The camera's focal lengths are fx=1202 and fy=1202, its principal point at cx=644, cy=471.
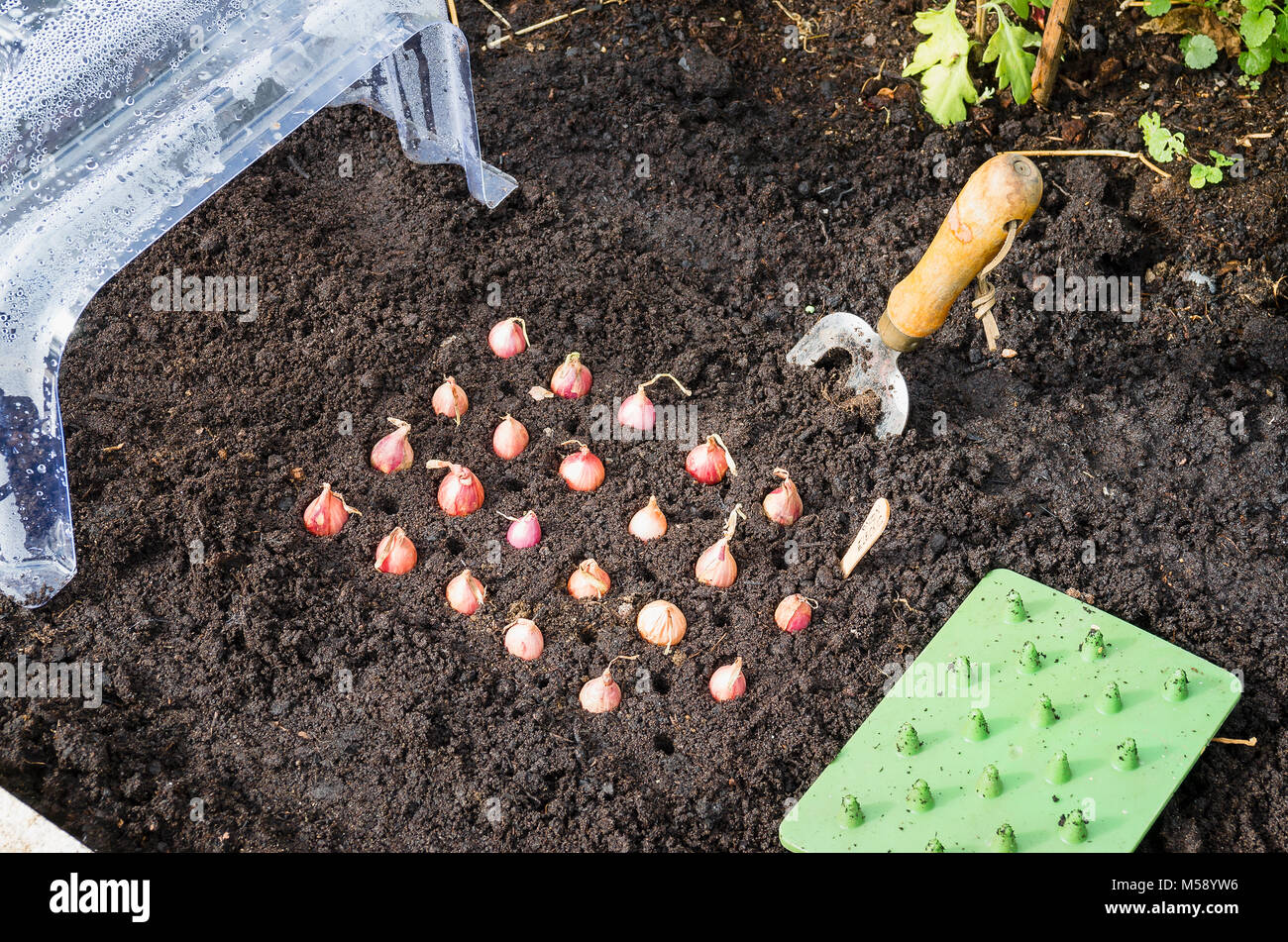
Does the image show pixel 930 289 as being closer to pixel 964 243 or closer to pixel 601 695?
pixel 964 243

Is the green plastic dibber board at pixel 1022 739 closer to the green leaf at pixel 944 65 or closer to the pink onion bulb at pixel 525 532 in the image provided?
the pink onion bulb at pixel 525 532

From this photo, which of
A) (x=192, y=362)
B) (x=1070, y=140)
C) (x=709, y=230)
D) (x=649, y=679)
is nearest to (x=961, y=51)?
(x=1070, y=140)

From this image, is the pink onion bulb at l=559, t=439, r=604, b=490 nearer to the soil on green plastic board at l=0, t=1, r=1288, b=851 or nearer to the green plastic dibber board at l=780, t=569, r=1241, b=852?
the soil on green plastic board at l=0, t=1, r=1288, b=851

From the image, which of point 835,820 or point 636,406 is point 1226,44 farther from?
point 835,820

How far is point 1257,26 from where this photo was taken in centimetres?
356

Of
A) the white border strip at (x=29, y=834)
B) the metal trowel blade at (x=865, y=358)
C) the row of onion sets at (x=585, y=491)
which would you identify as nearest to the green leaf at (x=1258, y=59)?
the metal trowel blade at (x=865, y=358)

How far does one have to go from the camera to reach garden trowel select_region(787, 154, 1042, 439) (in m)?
2.61

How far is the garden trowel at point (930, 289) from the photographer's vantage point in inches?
103

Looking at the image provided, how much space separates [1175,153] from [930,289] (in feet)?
4.54

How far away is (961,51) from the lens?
3703 mm

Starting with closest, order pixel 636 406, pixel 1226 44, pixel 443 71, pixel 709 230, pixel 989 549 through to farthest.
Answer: pixel 989 549
pixel 636 406
pixel 443 71
pixel 709 230
pixel 1226 44

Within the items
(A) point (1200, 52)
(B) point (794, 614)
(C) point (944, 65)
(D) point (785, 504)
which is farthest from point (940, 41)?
(B) point (794, 614)

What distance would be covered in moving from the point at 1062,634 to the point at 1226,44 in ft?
7.63
